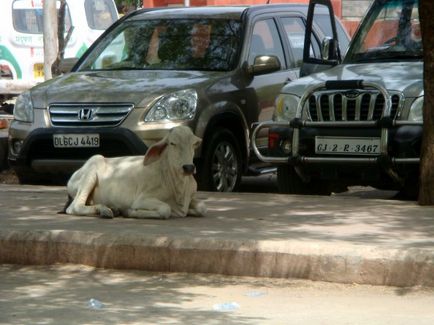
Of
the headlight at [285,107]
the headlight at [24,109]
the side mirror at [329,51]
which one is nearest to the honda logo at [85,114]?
the headlight at [24,109]

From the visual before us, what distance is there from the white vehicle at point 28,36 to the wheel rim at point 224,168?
35.6ft

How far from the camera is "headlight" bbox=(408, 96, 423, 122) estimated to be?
34.5 feet

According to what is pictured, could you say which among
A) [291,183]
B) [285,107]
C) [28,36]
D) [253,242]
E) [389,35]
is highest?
[389,35]

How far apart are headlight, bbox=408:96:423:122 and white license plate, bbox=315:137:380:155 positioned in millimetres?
341

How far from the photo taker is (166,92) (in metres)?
11.9

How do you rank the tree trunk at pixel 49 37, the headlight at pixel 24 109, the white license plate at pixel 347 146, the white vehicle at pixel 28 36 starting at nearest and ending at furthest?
the white license plate at pixel 347 146
the headlight at pixel 24 109
the tree trunk at pixel 49 37
the white vehicle at pixel 28 36

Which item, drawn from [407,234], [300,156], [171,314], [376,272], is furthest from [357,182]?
[171,314]

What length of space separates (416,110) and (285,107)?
1378mm

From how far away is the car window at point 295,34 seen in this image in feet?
45.9

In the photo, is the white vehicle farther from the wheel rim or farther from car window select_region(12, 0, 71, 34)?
the wheel rim

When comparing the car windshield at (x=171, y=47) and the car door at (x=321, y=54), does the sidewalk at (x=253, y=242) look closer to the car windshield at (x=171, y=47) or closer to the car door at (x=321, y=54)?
the car door at (x=321, y=54)

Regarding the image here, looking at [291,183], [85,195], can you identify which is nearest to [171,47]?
[291,183]

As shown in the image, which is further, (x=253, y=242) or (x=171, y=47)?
(x=171, y=47)

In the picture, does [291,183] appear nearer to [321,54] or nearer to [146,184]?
[321,54]
